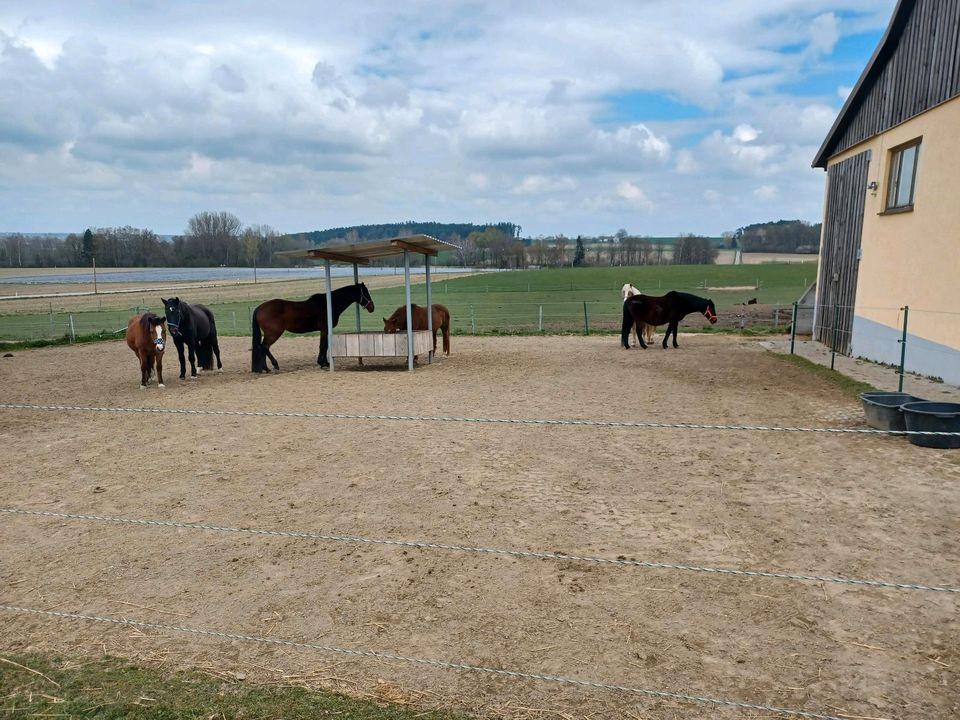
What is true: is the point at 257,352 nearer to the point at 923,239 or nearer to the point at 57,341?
the point at 57,341

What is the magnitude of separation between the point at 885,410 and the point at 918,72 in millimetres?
7686

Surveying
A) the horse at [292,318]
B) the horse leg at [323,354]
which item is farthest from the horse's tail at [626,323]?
the horse leg at [323,354]

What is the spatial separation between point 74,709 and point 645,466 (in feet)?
16.5

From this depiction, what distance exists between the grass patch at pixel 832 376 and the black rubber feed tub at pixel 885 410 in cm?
179

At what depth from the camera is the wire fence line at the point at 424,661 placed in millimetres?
2693

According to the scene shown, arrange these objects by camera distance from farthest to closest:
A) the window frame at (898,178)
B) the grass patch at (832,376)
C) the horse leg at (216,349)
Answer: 1. the horse leg at (216,349)
2. the window frame at (898,178)
3. the grass patch at (832,376)

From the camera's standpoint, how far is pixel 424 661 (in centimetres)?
298

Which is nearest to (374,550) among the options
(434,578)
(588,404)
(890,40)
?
(434,578)

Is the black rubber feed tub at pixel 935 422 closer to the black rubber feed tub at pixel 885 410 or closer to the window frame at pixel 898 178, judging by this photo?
the black rubber feed tub at pixel 885 410

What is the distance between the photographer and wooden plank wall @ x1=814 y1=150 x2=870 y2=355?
13.9m

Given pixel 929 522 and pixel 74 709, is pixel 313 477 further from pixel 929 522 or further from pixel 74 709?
pixel 929 522

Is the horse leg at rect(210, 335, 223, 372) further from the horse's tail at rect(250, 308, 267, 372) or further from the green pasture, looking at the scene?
the green pasture

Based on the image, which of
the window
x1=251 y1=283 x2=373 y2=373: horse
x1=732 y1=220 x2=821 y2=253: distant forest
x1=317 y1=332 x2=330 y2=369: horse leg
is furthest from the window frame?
x1=732 y1=220 x2=821 y2=253: distant forest

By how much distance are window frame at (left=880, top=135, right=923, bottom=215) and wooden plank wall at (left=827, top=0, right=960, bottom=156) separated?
0.50 m
